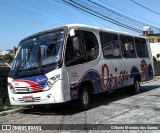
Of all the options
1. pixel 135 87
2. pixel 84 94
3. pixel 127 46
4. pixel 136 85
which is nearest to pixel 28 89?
pixel 84 94

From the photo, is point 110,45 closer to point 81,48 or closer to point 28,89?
point 81,48

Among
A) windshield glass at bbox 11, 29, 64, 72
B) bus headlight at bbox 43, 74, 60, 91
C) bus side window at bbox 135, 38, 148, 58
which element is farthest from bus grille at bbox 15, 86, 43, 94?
bus side window at bbox 135, 38, 148, 58

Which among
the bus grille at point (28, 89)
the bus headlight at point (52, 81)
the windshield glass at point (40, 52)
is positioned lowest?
the bus grille at point (28, 89)

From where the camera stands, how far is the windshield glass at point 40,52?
1006 cm

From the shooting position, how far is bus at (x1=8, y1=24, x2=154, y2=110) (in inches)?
386

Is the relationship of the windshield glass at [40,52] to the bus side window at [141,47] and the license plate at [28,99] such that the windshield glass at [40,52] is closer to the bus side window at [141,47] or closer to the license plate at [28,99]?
the license plate at [28,99]

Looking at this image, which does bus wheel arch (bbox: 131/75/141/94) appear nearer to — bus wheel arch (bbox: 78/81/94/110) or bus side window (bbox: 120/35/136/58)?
bus side window (bbox: 120/35/136/58)

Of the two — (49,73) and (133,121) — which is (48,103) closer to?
(49,73)

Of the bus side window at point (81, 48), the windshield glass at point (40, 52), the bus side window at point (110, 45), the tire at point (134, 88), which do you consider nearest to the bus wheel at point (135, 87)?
the tire at point (134, 88)

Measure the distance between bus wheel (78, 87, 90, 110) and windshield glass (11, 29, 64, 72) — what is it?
1635 mm

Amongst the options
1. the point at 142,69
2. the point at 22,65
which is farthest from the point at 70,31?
the point at 142,69

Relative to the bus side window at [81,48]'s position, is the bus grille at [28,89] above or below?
below

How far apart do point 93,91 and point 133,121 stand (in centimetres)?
307

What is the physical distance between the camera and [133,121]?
28.6 ft
